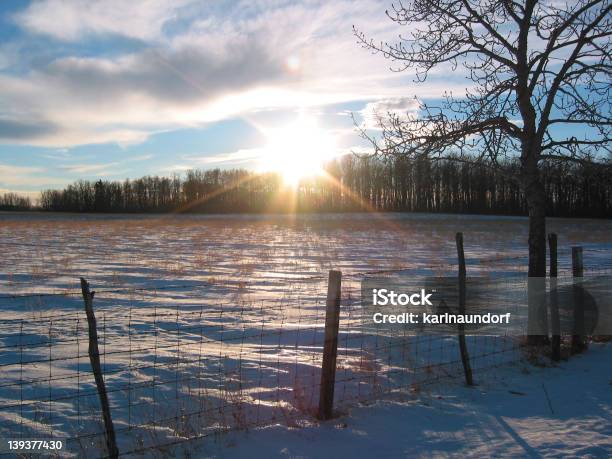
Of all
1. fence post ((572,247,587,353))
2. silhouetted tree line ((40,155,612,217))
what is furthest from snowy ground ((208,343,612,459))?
silhouetted tree line ((40,155,612,217))

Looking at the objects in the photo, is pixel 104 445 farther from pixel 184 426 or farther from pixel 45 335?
pixel 45 335

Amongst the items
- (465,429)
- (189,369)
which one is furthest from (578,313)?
(189,369)

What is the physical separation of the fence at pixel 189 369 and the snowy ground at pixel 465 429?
35 centimetres

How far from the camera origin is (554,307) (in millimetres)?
8781

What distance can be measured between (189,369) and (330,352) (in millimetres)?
2457

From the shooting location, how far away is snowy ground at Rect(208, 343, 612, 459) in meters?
5.21

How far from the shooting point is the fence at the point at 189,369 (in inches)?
225

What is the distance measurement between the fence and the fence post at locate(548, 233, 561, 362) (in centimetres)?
58

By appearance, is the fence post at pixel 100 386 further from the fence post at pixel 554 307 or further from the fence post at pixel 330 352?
the fence post at pixel 554 307

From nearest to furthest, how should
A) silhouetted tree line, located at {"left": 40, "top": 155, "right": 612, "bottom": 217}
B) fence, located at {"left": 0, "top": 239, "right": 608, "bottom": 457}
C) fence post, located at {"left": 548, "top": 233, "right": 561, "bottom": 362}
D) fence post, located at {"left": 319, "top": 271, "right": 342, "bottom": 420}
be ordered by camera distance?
fence, located at {"left": 0, "top": 239, "right": 608, "bottom": 457}
fence post, located at {"left": 319, "top": 271, "right": 342, "bottom": 420}
fence post, located at {"left": 548, "top": 233, "right": 561, "bottom": 362}
silhouetted tree line, located at {"left": 40, "top": 155, "right": 612, "bottom": 217}

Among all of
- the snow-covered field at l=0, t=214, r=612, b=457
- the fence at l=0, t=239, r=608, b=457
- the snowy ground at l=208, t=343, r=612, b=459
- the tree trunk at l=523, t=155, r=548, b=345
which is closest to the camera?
the snowy ground at l=208, t=343, r=612, b=459

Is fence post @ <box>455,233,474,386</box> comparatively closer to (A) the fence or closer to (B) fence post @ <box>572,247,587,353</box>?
(A) the fence

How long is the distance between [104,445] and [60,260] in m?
16.5

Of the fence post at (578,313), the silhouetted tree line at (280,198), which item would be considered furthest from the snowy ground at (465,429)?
the silhouetted tree line at (280,198)
